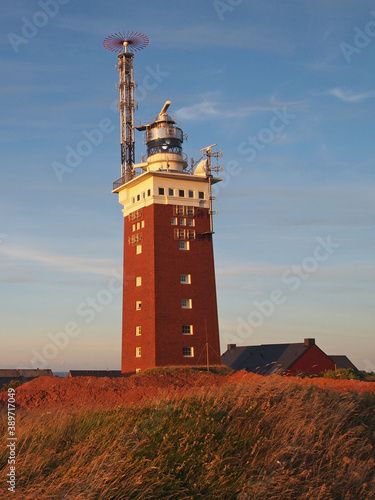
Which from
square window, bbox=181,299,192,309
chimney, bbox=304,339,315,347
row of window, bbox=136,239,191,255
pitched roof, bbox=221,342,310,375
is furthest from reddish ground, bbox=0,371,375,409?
chimney, bbox=304,339,315,347

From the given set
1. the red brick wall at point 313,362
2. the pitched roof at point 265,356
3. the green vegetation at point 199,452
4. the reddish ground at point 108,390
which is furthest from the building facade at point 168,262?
the green vegetation at point 199,452

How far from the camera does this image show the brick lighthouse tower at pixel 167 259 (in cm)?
4978

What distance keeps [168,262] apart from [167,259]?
0.27 m

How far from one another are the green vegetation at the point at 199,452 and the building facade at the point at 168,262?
34219mm

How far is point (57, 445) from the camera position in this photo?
11266 mm

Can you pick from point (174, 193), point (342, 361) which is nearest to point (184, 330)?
point (174, 193)

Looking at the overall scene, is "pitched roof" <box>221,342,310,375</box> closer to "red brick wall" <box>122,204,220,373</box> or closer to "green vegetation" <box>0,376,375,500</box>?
"red brick wall" <box>122,204,220,373</box>

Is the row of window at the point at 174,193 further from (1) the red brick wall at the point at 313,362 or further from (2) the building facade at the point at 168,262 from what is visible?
(1) the red brick wall at the point at 313,362

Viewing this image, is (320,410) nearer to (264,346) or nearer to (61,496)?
(61,496)

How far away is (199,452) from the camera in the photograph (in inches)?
456

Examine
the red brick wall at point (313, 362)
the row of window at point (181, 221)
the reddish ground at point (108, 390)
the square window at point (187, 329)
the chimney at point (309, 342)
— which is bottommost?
the reddish ground at point (108, 390)

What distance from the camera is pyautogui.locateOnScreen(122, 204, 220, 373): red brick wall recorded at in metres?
49.3

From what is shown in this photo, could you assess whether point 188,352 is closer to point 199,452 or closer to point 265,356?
point 265,356

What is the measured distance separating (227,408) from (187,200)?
4004cm
